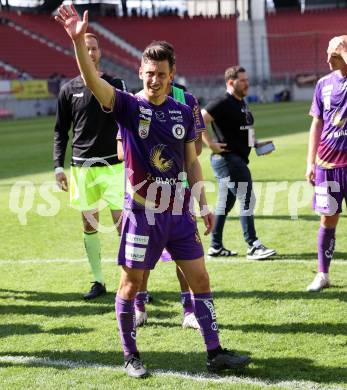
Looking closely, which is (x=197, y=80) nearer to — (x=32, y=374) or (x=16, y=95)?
(x=16, y=95)

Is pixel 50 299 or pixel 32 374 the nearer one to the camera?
pixel 32 374

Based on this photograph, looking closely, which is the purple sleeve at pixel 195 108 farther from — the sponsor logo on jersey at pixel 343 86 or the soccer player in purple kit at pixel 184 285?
the sponsor logo on jersey at pixel 343 86

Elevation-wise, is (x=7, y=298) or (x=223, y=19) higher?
(x=223, y=19)

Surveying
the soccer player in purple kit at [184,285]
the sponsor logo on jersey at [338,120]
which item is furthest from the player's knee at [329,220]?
the soccer player in purple kit at [184,285]

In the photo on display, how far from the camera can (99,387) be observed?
4.16m

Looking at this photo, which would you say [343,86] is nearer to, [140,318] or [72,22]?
[140,318]

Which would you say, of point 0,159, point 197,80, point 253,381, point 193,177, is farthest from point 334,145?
point 197,80

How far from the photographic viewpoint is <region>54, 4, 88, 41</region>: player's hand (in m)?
3.81

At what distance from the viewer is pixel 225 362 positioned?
4312 mm

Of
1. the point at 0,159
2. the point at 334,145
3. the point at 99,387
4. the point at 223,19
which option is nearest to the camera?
the point at 99,387

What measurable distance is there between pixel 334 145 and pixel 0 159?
43.8 ft

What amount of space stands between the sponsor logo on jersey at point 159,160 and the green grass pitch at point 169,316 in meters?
1.29

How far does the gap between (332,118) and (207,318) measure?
7.79 ft

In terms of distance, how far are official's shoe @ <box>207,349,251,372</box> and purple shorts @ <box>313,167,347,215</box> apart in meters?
2.04
